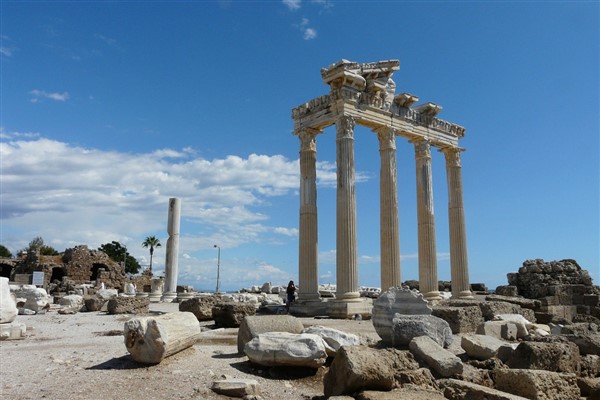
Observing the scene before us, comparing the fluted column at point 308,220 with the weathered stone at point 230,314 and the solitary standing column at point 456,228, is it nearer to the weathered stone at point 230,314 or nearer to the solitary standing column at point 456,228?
the weathered stone at point 230,314

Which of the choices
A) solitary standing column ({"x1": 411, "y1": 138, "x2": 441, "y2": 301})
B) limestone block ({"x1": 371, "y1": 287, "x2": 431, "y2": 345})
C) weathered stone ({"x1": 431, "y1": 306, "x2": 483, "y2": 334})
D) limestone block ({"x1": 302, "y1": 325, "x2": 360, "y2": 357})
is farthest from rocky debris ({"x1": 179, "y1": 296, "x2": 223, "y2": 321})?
solitary standing column ({"x1": 411, "y1": 138, "x2": 441, "y2": 301})

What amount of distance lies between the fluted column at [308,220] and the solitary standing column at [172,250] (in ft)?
27.9

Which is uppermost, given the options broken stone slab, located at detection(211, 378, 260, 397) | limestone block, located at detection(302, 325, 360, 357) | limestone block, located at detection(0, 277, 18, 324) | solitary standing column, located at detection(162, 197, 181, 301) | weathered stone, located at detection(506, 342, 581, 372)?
solitary standing column, located at detection(162, 197, 181, 301)

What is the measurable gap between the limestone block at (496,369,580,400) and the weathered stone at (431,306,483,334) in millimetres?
5338

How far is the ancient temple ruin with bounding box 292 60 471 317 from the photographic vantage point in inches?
707

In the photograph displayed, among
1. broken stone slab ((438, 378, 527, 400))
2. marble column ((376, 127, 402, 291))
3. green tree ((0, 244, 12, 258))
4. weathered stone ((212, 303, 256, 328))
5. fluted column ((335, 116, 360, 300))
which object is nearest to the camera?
broken stone slab ((438, 378, 527, 400))

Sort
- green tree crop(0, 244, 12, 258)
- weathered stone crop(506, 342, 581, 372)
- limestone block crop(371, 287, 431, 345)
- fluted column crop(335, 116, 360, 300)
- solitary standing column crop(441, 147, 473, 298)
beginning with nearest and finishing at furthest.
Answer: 1. weathered stone crop(506, 342, 581, 372)
2. limestone block crop(371, 287, 431, 345)
3. fluted column crop(335, 116, 360, 300)
4. solitary standing column crop(441, 147, 473, 298)
5. green tree crop(0, 244, 12, 258)

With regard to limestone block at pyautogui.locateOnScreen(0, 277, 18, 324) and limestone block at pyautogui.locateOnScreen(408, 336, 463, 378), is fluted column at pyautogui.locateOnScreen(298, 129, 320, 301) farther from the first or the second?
limestone block at pyautogui.locateOnScreen(408, 336, 463, 378)

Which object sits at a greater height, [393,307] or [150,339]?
[393,307]

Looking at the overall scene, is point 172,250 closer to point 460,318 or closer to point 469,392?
point 460,318

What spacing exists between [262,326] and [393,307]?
318 cm


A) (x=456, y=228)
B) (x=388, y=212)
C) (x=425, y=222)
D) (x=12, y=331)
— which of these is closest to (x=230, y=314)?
(x=12, y=331)

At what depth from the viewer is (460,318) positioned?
Answer: 12242 millimetres

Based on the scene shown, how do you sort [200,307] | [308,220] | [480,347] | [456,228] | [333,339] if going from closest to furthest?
[333,339]
[480,347]
[200,307]
[308,220]
[456,228]
